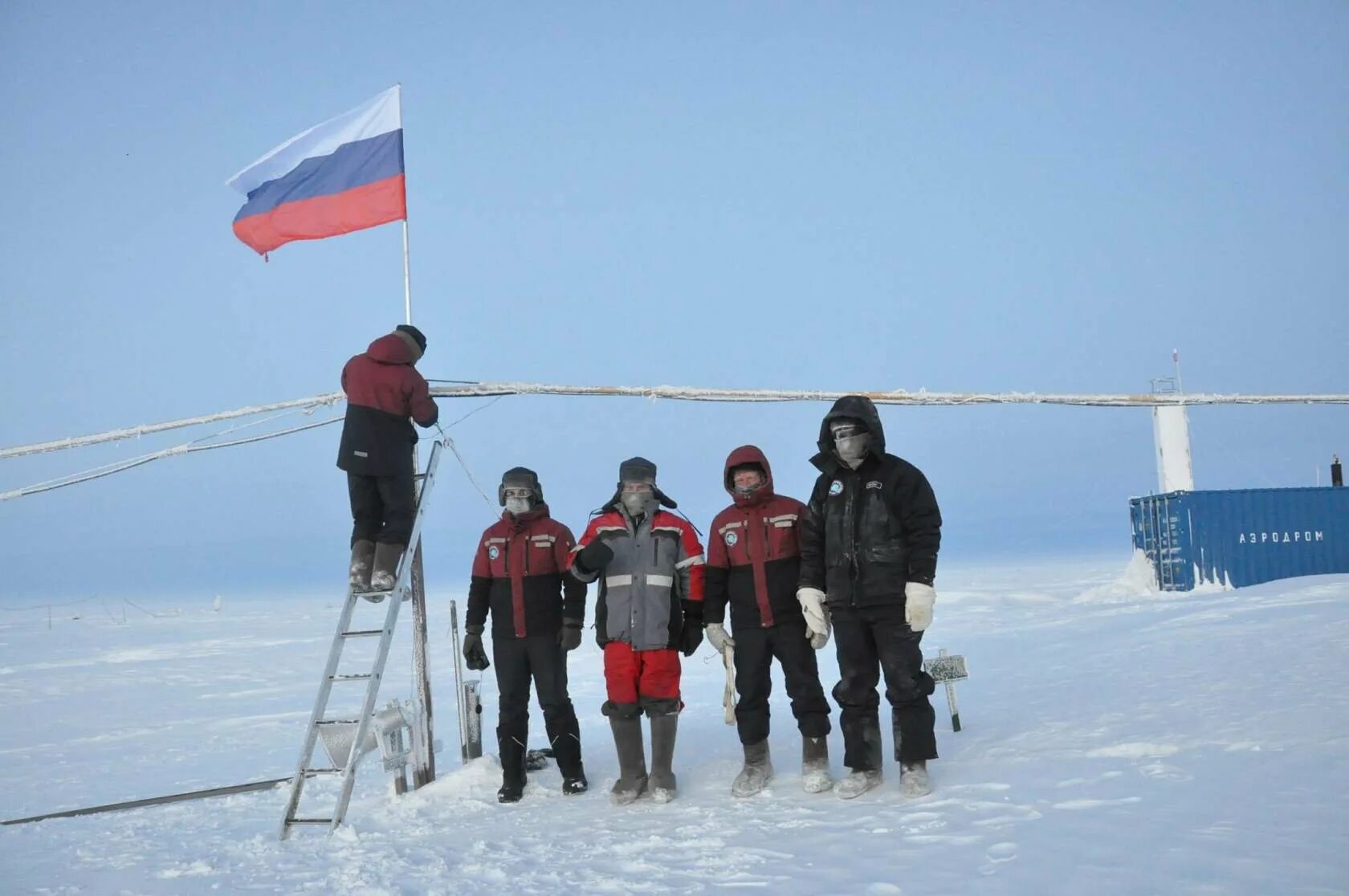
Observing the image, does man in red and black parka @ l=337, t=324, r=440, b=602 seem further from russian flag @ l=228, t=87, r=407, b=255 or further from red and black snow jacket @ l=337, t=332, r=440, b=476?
russian flag @ l=228, t=87, r=407, b=255

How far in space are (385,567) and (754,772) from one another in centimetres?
250

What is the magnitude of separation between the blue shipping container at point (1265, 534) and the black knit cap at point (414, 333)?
1671 cm

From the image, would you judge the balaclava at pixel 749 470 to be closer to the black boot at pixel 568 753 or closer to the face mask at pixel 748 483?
the face mask at pixel 748 483

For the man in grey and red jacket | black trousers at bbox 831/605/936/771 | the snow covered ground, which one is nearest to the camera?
the snow covered ground

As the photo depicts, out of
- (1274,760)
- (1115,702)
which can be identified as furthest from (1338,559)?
(1274,760)

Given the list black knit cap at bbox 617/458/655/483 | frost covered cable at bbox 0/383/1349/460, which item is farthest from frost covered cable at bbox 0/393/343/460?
black knit cap at bbox 617/458/655/483

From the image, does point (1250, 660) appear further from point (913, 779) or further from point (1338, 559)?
point (1338, 559)

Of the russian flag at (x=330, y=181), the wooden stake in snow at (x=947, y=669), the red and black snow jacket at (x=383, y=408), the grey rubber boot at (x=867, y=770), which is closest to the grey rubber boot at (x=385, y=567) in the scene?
the red and black snow jacket at (x=383, y=408)

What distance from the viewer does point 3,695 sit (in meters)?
14.7

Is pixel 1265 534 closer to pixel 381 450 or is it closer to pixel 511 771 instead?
pixel 511 771

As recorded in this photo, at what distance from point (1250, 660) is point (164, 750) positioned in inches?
400

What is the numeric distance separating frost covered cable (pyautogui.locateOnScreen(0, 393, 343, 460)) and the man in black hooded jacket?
3.55m

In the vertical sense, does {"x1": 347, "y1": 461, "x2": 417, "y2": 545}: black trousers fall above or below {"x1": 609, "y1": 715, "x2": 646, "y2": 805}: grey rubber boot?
above

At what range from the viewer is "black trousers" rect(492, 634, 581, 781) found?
6109 mm
